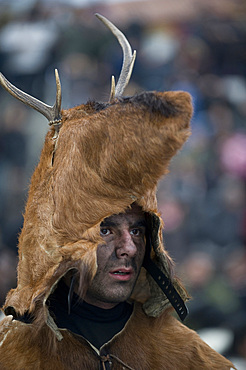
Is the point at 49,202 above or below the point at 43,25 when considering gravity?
below

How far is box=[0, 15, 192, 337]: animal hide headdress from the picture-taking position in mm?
2029

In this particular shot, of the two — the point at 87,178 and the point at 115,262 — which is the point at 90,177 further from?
the point at 115,262

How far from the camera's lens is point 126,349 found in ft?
7.75

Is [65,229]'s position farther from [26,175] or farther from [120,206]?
[26,175]

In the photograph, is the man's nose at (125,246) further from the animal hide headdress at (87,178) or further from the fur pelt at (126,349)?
the fur pelt at (126,349)

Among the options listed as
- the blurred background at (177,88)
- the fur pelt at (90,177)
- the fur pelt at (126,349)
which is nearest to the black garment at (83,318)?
the fur pelt at (126,349)

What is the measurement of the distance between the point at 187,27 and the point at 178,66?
20.4 inches

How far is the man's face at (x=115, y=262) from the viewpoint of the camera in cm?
224

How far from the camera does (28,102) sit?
94.3 inches

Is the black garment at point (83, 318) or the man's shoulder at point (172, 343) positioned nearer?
the black garment at point (83, 318)

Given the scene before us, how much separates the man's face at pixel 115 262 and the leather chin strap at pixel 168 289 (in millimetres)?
219

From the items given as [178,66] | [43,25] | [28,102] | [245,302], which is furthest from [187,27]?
[28,102]

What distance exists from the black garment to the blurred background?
3.16 meters

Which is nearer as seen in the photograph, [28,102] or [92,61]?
[28,102]
